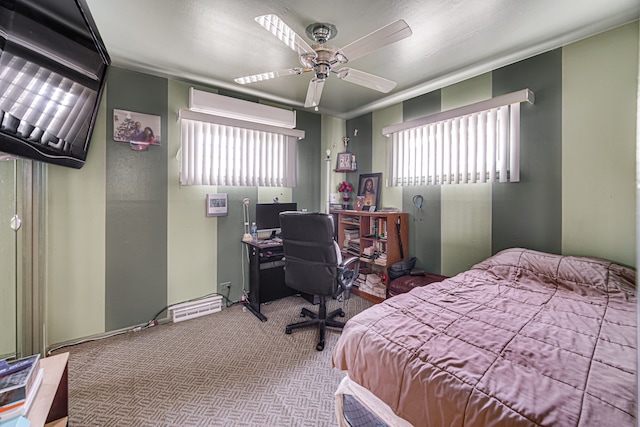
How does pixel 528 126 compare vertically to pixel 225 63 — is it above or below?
below

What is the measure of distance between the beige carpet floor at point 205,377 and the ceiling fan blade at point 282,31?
239 cm

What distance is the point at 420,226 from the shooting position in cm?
339

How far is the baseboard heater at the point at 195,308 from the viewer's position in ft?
9.57

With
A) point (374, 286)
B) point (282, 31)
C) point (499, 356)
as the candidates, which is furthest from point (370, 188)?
point (499, 356)

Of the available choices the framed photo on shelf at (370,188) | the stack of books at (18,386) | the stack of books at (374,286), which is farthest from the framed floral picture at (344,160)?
the stack of books at (18,386)

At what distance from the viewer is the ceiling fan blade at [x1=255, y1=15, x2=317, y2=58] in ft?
4.83

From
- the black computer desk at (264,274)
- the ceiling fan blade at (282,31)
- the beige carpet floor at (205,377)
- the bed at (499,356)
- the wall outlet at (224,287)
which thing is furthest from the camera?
the wall outlet at (224,287)

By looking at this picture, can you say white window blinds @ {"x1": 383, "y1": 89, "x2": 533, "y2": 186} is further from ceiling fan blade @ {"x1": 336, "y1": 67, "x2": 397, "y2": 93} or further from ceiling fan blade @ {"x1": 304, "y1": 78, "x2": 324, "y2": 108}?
ceiling fan blade @ {"x1": 304, "y1": 78, "x2": 324, "y2": 108}

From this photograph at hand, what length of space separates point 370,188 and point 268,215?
1.60 metres

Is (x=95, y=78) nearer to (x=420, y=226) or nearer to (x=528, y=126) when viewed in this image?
(x=420, y=226)

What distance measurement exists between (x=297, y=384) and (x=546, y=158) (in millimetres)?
2913

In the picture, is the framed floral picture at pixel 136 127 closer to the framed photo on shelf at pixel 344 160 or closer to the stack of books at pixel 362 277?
the framed photo on shelf at pixel 344 160

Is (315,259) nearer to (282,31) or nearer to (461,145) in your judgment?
(282,31)

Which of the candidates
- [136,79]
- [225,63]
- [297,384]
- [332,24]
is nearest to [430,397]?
[297,384]
